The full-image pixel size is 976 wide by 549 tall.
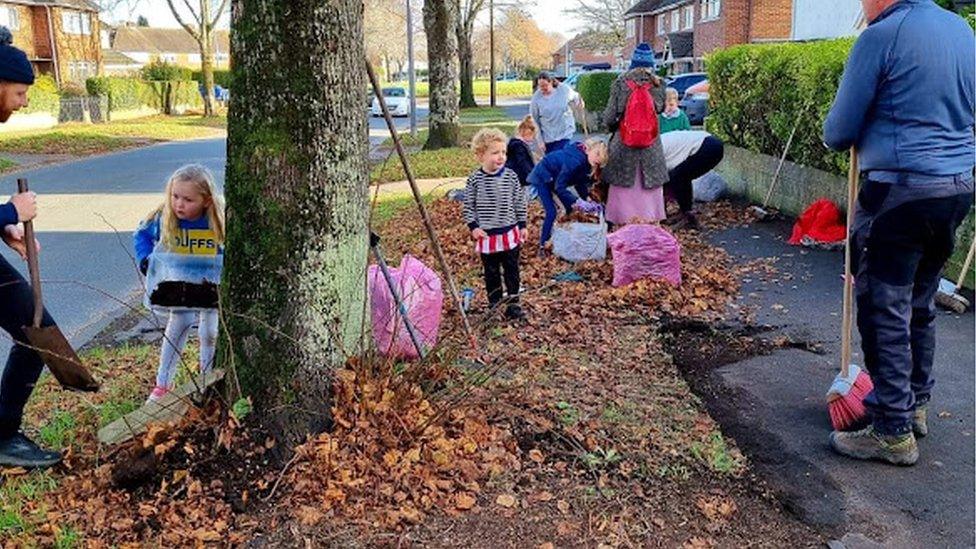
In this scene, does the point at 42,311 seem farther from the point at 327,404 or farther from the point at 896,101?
the point at 896,101

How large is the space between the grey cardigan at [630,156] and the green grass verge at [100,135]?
61.4 feet

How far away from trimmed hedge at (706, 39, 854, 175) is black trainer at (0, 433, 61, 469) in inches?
298

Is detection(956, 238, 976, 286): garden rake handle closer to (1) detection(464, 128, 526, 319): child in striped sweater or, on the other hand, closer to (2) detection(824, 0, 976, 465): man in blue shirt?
(2) detection(824, 0, 976, 465): man in blue shirt

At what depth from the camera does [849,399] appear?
4117 millimetres

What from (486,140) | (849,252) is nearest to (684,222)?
(486,140)

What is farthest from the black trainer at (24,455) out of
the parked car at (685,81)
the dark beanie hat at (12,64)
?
the parked car at (685,81)

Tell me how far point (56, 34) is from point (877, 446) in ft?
173

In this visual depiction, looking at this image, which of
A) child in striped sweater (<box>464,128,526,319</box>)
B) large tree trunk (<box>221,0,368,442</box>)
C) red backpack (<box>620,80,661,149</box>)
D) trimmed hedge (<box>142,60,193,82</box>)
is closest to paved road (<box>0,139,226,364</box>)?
large tree trunk (<box>221,0,368,442</box>)

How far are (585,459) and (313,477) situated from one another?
1182 millimetres

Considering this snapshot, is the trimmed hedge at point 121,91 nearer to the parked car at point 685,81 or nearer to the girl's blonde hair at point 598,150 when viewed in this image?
the parked car at point 685,81

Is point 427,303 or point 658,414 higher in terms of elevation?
point 427,303

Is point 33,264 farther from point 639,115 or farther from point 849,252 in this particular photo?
point 639,115

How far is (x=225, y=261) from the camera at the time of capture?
3.75 m

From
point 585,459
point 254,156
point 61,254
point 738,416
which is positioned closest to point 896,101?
point 738,416
